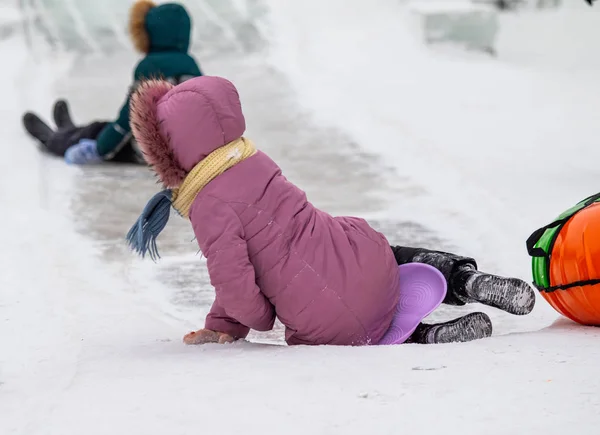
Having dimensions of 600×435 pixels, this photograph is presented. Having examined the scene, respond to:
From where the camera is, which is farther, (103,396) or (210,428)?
(103,396)

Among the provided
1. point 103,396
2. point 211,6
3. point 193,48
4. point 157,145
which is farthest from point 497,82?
point 103,396

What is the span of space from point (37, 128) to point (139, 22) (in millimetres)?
1034

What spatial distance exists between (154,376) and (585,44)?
6961mm

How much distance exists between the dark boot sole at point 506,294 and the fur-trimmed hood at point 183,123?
2.66ft

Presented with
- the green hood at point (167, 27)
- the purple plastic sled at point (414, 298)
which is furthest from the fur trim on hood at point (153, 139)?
the green hood at point (167, 27)

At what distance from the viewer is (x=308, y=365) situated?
2.16m

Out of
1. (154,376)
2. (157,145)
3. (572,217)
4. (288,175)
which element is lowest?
(288,175)

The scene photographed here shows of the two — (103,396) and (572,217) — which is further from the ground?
(572,217)

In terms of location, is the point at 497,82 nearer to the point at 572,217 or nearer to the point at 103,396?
the point at 572,217

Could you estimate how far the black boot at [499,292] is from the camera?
249cm

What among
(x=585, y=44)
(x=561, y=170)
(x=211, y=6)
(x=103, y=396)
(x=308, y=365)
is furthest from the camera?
(x=211, y=6)

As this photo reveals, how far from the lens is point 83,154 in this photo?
526 cm

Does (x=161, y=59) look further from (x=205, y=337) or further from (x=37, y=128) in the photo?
(x=205, y=337)

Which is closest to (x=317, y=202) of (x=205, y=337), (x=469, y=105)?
(x=205, y=337)
